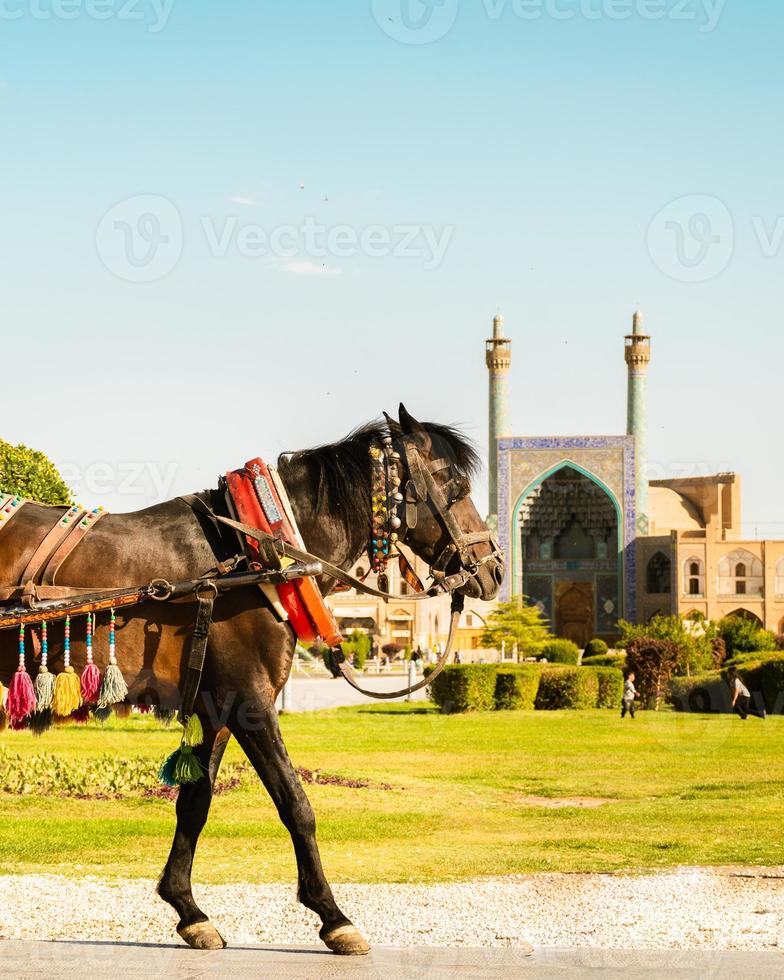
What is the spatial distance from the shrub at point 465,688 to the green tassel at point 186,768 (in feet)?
59.1

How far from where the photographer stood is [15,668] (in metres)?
4.60

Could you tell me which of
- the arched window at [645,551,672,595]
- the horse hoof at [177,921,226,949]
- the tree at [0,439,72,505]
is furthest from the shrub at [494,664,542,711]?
the arched window at [645,551,672,595]

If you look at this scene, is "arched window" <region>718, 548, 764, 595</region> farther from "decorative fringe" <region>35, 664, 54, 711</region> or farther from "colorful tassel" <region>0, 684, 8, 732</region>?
"decorative fringe" <region>35, 664, 54, 711</region>

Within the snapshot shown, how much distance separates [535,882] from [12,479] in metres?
24.3

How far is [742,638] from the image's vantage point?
38.4m

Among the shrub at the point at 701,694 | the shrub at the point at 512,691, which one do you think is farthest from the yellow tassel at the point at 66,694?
the shrub at the point at 701,694

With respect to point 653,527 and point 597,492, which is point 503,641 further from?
point 653,527

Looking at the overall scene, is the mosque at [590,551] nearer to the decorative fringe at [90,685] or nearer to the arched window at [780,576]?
the arched window at [780,576]

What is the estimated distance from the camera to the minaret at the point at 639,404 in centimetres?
5388

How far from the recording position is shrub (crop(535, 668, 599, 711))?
78.5 feet

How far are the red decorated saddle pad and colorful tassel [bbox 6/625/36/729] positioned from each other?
2.93ft

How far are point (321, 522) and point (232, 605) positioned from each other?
0.54m

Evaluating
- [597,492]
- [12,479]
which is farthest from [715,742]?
[597,492]

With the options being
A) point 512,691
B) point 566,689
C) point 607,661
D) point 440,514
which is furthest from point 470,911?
point 607,661
